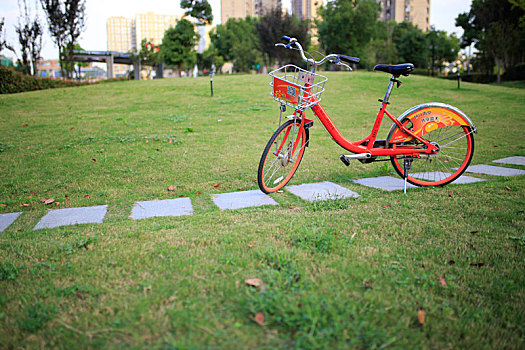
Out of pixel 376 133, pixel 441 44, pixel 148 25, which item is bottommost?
pixel 376 133

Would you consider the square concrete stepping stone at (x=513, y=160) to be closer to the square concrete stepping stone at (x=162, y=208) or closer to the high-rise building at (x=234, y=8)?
the square concrete stepping stone at (x=162, y=208)

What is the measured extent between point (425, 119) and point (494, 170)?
156 cm

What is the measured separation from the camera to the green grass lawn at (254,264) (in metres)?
1.62

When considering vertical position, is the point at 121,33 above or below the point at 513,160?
above

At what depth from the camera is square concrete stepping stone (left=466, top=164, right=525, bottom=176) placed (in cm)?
455

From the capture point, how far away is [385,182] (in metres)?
4.31

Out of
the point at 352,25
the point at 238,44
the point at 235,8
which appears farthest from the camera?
the point at 235,8

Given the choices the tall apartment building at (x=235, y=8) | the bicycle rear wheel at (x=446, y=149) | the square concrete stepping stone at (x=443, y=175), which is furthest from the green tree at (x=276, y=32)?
the tall apartment building at (x=235, y=8)

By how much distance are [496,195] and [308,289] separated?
2759 mm

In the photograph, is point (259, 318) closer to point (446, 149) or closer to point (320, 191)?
point (320, 191)

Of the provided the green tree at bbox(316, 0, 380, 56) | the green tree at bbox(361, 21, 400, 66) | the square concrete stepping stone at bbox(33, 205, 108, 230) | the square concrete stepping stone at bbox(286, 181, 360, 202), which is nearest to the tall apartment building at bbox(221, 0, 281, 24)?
the green tree at bbox(361, 21, 400, 66)

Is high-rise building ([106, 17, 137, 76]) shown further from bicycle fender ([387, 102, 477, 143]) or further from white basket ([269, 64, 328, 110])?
bicycle fender ([387, 102, 477, 143])

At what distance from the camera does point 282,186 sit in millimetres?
4094

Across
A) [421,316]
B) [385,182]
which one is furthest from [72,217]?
[385,182]
